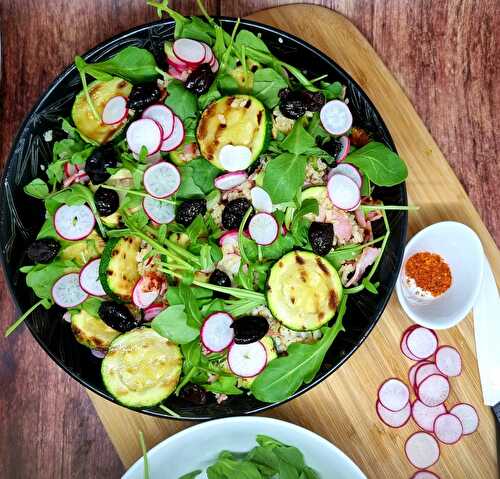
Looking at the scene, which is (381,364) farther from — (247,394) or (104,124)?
(104,124)

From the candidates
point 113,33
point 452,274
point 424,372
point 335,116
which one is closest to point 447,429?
Result: point 424,372

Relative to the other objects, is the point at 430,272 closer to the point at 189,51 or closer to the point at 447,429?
the point at 447,429

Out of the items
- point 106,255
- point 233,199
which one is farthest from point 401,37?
point 106,255

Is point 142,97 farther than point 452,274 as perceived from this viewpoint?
No

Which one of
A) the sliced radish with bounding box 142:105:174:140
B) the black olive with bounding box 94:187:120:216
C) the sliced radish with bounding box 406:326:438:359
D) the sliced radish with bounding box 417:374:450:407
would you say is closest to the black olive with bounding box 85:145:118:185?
the black olive with bounding box 94:187:120:216

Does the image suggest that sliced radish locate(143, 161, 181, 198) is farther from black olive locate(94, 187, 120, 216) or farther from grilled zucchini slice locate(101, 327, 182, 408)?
grilled zucchini slice locate(101, 327, 182, 408)

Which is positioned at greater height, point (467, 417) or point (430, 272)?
point (430, 272)
